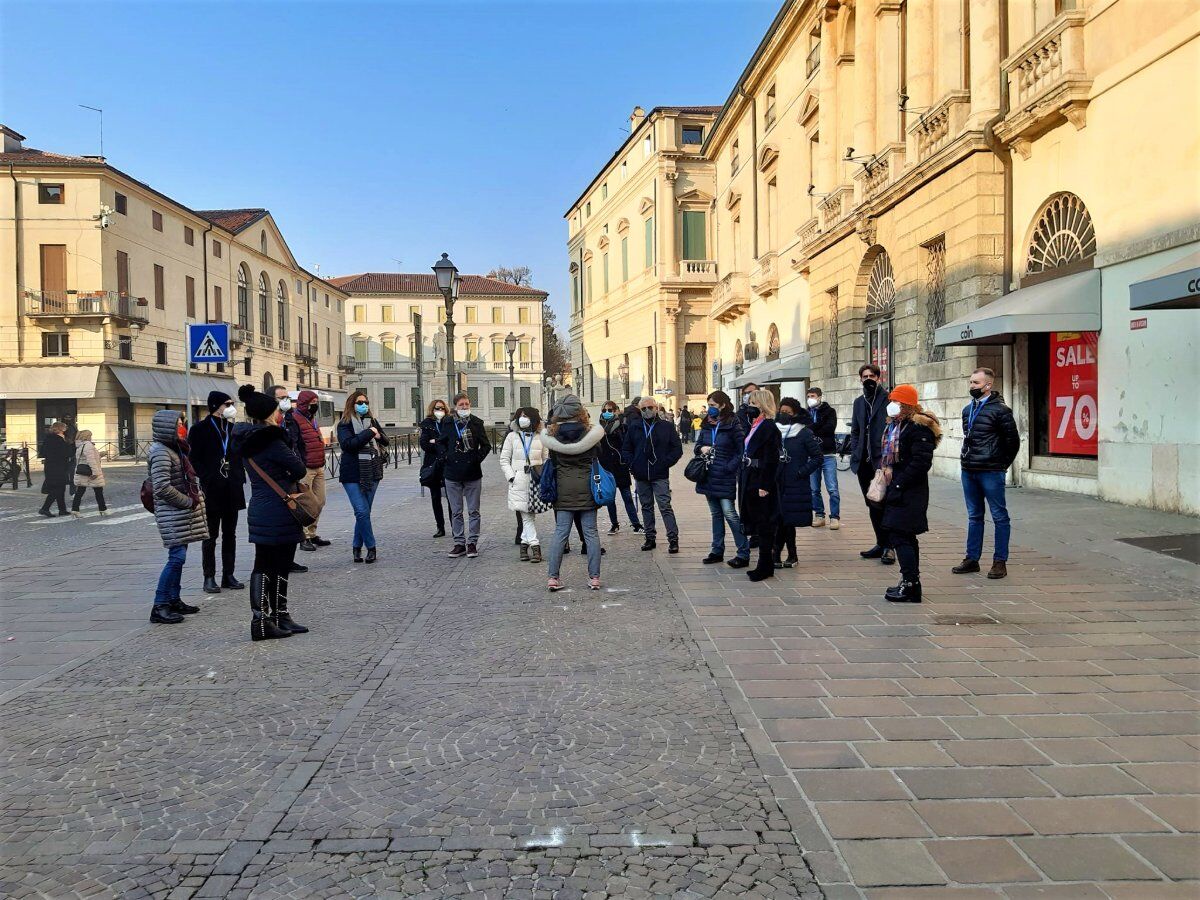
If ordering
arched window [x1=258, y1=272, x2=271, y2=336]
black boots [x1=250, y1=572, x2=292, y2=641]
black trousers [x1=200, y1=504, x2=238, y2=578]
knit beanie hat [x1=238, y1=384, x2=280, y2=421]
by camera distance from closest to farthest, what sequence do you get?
black boots [x1=250, y1=572, x2=292, y2=641]
knit beanie hat [x1=238, y1=384, x2=280, y2=421]
black trousers [x1=200, y1=504, x2=238, y2=578]
arched window [x1=258, y1=272, x2=271, y2=336]

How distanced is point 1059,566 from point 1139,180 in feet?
19.9

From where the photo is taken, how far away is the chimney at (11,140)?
3644 cm

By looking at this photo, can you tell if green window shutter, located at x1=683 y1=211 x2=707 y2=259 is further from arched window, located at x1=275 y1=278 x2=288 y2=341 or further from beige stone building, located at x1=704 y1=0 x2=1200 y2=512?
arched window, located at x1=275 y1=278 x2=288 y2=341

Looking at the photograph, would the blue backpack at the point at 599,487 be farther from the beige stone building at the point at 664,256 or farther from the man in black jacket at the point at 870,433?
the beige stone building at the point at 664,256

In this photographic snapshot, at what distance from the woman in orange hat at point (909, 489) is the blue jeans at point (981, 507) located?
98cm

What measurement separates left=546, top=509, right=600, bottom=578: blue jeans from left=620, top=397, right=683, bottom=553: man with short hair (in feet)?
6.47

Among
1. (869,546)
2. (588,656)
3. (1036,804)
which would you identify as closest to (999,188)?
(869,546)

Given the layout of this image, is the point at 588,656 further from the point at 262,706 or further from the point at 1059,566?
the point at 1059,566

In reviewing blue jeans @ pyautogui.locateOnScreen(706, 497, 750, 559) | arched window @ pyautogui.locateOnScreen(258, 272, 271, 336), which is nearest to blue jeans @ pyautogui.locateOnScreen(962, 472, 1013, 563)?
blue jeans @ pyautogui.locateOnScreen(706, 497, 750, 559)

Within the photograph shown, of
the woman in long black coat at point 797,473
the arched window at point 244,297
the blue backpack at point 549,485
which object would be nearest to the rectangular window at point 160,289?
the arched window at point 244,297

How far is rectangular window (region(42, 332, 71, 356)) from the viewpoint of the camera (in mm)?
33781

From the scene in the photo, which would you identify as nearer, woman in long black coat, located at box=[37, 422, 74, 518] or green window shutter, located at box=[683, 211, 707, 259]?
woman in long black coat, located at box=[37, 422, 74, 518]

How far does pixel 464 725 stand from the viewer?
170 inches

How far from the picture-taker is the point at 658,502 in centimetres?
974
